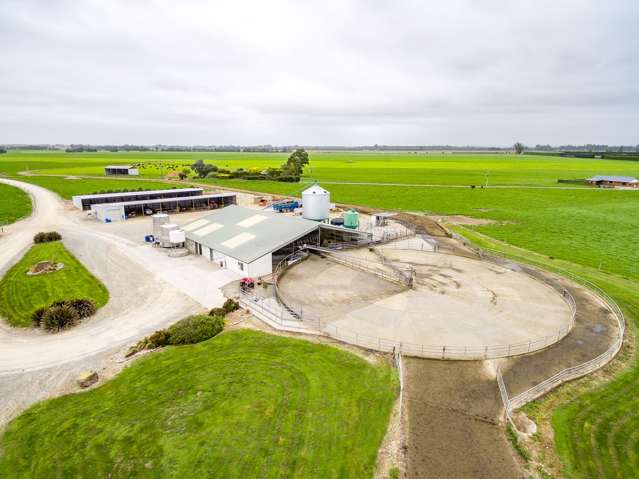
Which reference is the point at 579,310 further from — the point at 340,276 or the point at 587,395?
the point at 340,276

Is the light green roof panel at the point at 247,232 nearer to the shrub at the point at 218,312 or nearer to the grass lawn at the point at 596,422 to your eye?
the shrub at the point at 218,312

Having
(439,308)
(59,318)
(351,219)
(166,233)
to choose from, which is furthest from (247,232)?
(439,308)

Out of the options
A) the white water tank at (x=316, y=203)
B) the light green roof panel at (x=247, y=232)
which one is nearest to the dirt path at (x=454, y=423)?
the light green roof panel at (x=247, y=232)

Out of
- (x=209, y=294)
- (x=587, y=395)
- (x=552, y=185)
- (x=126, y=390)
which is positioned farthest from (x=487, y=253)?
(x=552, y=185)

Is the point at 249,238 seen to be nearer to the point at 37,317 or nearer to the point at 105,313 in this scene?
the point at 105,313

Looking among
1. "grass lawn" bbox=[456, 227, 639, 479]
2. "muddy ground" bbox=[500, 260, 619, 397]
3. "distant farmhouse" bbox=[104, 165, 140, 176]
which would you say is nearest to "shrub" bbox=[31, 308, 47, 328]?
"muddy ground" bbox=[500, 260, 619, 397]
